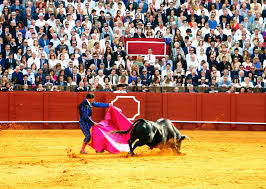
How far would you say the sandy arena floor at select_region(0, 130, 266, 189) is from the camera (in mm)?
5840

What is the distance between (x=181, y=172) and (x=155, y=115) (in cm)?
797

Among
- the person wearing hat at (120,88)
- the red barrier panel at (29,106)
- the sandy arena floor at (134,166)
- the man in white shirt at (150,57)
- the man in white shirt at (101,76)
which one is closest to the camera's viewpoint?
the sandy arena floor at (134,166)

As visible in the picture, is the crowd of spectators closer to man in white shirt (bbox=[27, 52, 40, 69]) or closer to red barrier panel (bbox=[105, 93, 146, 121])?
man in white shirt (bbox=[27, 52, 40, 69])

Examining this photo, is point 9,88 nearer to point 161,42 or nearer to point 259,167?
point 161,42

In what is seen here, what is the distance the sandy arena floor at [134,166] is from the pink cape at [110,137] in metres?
0.16

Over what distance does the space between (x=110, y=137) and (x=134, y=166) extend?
177cm

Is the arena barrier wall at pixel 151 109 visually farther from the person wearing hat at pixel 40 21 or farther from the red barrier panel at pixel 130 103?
the person wearing hat at pixel 40 21

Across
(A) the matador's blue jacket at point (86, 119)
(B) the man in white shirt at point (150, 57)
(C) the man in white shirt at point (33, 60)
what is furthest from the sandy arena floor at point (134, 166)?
(B) the man in white shirt at point (150, 57)

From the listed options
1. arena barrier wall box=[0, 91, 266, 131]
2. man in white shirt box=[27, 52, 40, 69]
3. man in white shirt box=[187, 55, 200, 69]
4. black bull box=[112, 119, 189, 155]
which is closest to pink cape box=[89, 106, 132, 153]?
black bull box=[112, 119, 189, 155]

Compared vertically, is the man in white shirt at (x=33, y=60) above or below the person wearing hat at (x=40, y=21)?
below

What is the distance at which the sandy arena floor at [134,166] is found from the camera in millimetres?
5840

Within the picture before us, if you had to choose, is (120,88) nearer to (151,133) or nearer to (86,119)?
(86,119)

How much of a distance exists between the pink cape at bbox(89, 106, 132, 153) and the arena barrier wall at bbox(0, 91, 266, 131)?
497 centimetres

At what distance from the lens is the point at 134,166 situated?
7113 mm
